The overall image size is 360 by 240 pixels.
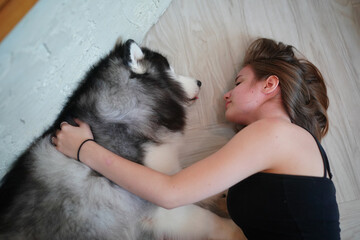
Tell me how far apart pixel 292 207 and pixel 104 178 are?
2.84ft

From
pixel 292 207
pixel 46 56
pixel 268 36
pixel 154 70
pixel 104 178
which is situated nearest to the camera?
pixel 46 56

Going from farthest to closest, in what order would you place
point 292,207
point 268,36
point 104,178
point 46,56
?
1. point 268,36
2. point 104,178
3. point 292,207
4. point 46,56

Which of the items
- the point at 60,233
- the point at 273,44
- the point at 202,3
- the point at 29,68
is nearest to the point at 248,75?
the point at 273,44

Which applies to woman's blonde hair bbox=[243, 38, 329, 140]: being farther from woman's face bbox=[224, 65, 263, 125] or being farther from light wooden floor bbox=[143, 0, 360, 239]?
light wooden floor bbox=[143, 0, 360, 239]

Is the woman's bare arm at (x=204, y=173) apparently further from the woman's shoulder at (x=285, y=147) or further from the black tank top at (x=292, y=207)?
the black tank top at (x=292, y=207)

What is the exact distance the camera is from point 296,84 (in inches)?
49.4

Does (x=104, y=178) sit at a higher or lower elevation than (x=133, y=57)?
lower

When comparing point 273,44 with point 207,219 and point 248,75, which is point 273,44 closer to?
point 248,75

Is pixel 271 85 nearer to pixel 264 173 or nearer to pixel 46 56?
pixel 264 173

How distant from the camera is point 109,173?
1140 mm

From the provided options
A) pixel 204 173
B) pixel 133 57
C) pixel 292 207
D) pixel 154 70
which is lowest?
pixel 292 207

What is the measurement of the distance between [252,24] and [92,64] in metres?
1.18

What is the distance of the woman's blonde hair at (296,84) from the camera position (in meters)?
1.23

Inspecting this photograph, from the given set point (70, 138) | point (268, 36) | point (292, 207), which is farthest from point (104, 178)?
point (268, 36)
